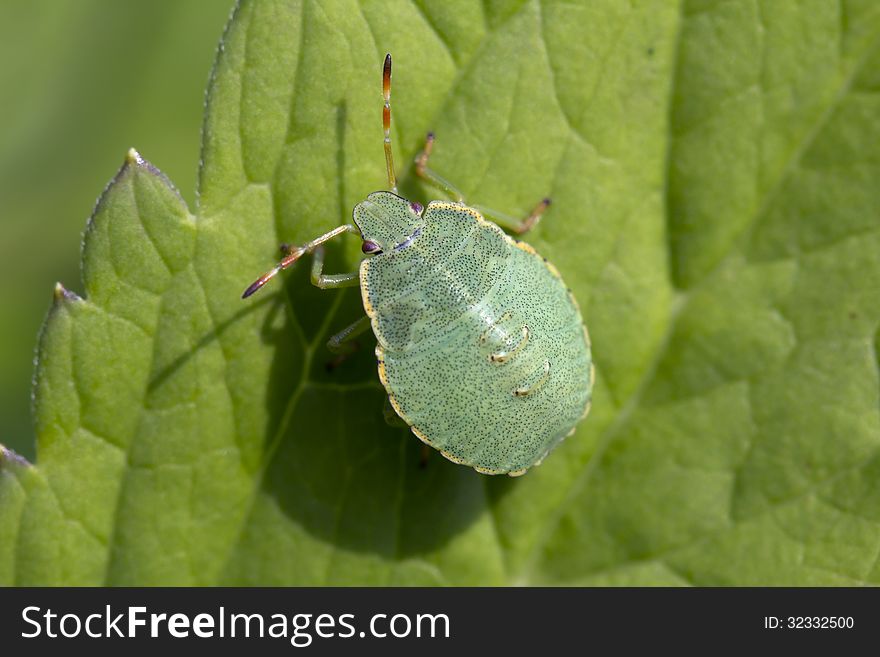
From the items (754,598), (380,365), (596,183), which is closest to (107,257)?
(380,365)

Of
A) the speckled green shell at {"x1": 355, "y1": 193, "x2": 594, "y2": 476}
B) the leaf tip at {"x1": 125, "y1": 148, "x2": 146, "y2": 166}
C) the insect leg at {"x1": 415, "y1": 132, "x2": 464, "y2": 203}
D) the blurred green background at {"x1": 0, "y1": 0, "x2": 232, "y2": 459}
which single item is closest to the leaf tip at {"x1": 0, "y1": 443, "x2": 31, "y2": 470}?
the leaf tip at {"x1": 125, "y1": 148, "x2": 146, "y2": 166}

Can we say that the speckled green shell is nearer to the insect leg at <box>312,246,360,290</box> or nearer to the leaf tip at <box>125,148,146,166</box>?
the insect leg at <box>312,246,360,290</box>

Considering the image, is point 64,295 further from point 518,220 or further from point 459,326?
point 518,220

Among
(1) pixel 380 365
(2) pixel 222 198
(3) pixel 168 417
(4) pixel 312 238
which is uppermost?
(2) pixel 222 198

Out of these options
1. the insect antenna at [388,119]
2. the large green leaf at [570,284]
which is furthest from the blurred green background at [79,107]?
the insect antenna at [388,119]

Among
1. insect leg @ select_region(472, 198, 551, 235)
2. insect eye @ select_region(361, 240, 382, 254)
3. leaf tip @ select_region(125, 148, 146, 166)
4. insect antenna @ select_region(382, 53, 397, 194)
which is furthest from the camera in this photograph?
insect leg @ select_region(472, 198, 551, 235)

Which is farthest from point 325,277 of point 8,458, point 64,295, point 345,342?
point 8,458

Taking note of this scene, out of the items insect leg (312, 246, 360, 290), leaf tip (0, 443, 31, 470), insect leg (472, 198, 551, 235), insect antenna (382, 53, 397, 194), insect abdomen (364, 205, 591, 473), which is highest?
insect antenna (382, 53, 397, 194)

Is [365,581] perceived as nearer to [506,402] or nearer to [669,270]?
[506,402]

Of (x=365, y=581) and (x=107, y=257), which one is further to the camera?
(x=365, y=581)
